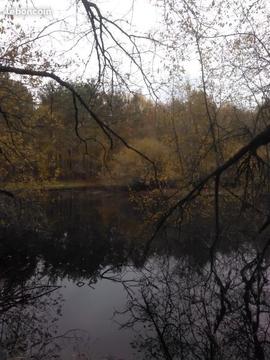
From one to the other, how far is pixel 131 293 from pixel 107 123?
536 cm

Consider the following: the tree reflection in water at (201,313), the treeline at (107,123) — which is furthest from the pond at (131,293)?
the treeline at (107,123)

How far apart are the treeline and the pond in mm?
1652

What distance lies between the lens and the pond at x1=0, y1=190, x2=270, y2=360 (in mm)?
7266

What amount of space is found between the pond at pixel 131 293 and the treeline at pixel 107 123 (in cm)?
165

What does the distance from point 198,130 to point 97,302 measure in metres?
9.82

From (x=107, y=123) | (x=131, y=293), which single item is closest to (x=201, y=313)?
(x=131, y=293)

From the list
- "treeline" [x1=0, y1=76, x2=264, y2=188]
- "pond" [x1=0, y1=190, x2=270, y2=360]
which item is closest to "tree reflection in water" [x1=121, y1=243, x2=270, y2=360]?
"pond" [x1=0, y1=190, x2=270, y2=360]

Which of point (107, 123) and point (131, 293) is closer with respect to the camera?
point (107, 123)

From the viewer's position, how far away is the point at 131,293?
10.1 m

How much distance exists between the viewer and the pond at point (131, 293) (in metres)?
7.27

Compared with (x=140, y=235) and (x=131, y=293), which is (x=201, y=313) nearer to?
(x=131, y=293)

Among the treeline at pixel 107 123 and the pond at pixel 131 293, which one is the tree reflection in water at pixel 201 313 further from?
the treeline at pixel 107 123

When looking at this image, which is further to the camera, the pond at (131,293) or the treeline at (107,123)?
the pond at (131,293)

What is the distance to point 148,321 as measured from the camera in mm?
8484
